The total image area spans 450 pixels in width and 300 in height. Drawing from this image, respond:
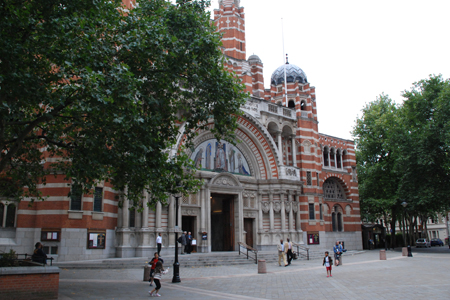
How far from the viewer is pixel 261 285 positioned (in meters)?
15.0

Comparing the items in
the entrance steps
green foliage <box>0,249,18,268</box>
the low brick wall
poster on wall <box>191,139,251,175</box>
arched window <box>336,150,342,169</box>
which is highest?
arched window <box>336,150,342,169</box>

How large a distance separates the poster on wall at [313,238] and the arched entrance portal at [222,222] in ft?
26.4

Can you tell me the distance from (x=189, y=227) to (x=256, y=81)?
16.2m

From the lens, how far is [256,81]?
1459 inches

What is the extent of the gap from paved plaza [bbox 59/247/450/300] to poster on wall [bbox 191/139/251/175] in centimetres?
1086

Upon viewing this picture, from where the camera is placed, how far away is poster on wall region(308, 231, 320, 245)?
34.3 metres

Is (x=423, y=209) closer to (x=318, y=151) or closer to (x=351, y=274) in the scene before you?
(x=318, y=151)

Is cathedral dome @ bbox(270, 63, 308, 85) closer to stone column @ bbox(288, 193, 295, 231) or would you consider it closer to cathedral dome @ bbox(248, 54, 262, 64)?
cathedral dome @ bbox(248, 54, 262, 64)

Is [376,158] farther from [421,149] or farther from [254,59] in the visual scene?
[254,59]

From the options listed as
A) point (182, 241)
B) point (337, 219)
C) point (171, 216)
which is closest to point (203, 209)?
point (171, 216)

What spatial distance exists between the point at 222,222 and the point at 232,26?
1864cm

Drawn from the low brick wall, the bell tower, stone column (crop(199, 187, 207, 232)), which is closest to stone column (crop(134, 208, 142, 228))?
stone column (crop(199, 187, 207, 232))

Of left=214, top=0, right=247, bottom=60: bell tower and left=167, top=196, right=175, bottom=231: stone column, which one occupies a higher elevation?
left=214, top=0, right=247, bottom=60: bell tower

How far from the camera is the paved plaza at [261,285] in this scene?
12.5 metres
